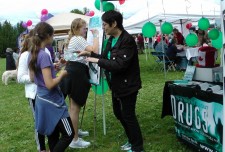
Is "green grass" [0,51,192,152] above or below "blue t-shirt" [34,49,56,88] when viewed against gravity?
below

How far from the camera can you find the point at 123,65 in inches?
151

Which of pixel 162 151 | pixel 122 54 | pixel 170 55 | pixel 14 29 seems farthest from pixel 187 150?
pixel 14 29

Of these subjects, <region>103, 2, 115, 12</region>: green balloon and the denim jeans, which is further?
<region>103, 2, 115, 12</region>: green balloon

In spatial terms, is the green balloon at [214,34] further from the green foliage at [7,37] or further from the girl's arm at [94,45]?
the green foliage at [7,37]

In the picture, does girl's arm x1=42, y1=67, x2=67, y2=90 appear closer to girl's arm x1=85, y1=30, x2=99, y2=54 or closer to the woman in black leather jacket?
the woman in black leather jacket

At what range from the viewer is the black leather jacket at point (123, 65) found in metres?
3.86

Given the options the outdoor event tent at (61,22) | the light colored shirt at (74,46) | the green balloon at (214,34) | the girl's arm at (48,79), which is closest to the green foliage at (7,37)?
the outdoor event tent at (61,22)

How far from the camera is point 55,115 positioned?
11.3 feet

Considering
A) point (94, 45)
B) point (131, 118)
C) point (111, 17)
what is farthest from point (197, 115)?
point (94, 45)

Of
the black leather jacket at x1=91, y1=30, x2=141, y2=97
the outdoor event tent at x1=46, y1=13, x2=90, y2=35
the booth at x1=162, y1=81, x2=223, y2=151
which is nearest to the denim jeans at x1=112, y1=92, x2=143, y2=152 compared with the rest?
the black leather jacket at x1=91, y1=30, x2=141, y2=97

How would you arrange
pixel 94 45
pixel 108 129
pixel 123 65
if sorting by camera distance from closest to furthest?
pixel 123 65 < pixel 94 45 < pixel 108 129

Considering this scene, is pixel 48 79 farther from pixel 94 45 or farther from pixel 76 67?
pixel 94 45

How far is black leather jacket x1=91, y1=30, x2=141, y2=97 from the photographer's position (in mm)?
3859

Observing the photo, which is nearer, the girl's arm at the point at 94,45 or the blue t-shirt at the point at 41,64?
the blue t-shirt at the point at 41,64
